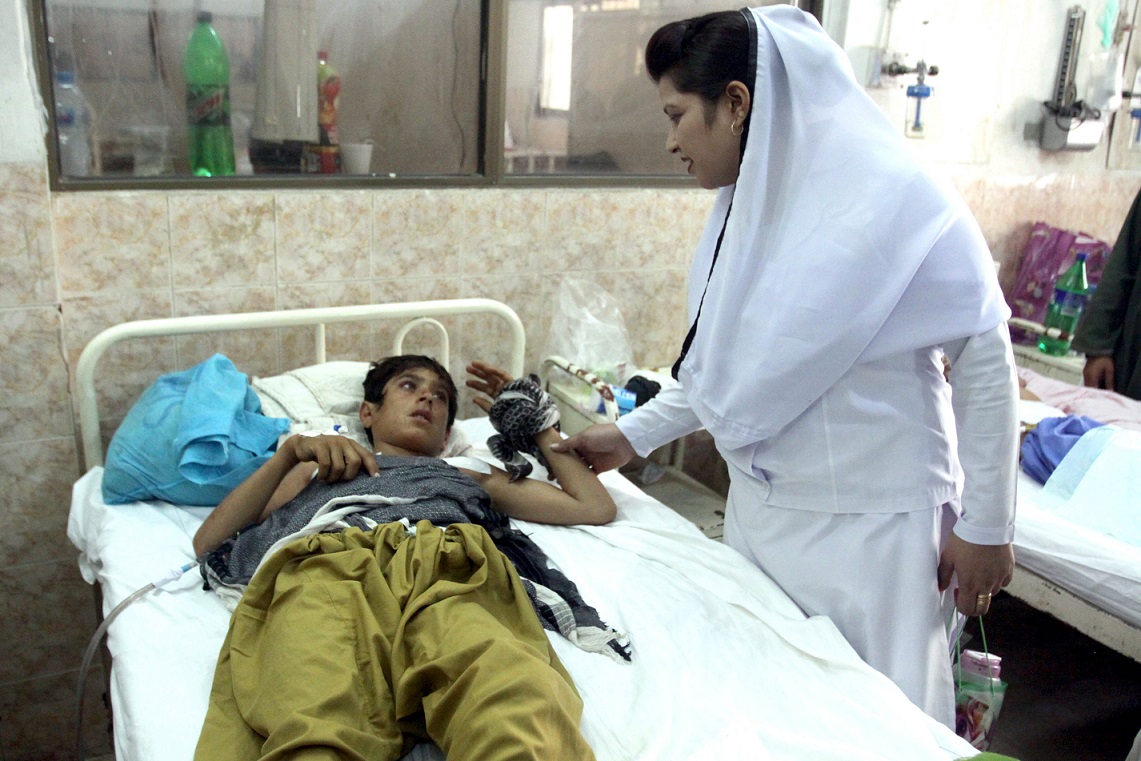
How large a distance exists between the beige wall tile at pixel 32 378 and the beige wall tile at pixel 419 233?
2.81ft

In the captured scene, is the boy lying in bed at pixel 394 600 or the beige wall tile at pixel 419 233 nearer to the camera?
the boy lying in bed at pixel 394 600

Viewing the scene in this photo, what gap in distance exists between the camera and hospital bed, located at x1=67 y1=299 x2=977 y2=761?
4.69 feet

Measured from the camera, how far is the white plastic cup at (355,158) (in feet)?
8.95

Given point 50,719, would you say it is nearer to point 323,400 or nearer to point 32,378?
point 32,378

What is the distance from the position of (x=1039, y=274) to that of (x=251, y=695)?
365 cm

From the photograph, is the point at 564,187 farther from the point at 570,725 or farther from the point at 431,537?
the point at 570,725

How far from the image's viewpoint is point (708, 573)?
188 cm

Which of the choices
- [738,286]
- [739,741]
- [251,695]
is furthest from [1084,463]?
[251,695]

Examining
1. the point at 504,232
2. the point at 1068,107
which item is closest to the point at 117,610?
the point at 504,232

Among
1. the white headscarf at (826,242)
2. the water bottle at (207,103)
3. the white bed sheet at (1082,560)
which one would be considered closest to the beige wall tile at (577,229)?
the water bottle at (207,103)

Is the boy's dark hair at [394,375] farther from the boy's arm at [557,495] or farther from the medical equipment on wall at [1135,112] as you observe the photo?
the medical equipment on wall at [1135,112]

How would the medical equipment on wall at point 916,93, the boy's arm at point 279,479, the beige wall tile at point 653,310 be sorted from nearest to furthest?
the boy's arm at point 279,479
the beige wall tile at point 653,310
the medical equipment on wall at point 916,93

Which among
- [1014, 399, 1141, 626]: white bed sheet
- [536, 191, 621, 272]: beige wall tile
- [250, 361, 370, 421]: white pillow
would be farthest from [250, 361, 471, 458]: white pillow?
[1014, 399, 1141, 626]: white bed sheet

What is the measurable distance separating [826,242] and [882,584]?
Result: 63 centimetres
